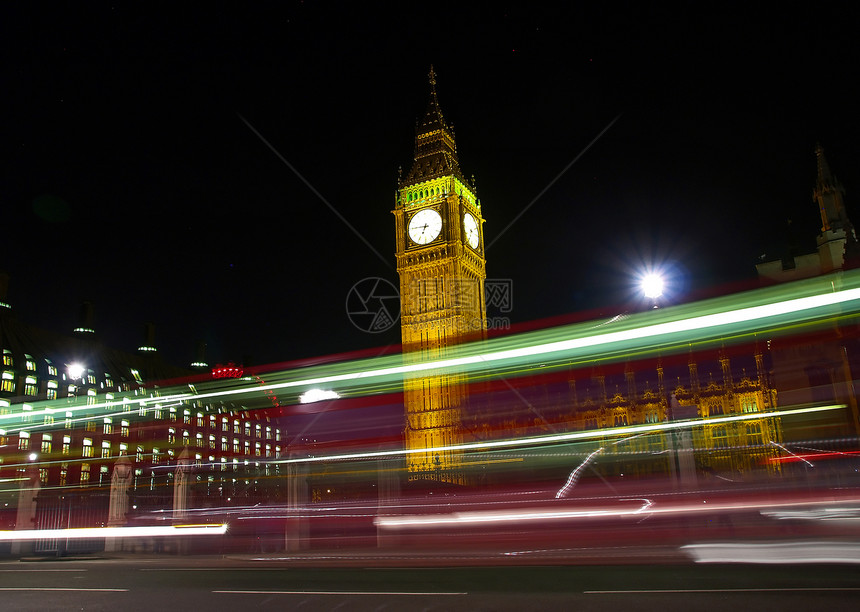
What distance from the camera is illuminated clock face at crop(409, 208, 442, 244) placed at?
67.2m

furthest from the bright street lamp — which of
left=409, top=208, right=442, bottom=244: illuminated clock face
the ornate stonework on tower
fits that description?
left=409, top=208, right=442, bottom=244: illuminated clock face

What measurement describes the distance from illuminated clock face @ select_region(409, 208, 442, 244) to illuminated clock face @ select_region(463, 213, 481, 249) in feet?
10.0

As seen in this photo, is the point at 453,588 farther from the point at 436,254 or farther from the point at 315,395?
the point at 436,254

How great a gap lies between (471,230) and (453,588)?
6317 cm

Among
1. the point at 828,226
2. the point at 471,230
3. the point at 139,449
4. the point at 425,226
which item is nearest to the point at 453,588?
the point at 139,449

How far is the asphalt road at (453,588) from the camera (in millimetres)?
7273

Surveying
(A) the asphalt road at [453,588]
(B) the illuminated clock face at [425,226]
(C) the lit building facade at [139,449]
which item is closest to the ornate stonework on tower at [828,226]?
(C) the lit building facade at [139,449]

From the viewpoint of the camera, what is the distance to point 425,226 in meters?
67.8

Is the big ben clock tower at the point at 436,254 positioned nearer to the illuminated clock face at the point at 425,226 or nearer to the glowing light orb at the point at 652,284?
Result: the illuminated clock face at the point at 425,226

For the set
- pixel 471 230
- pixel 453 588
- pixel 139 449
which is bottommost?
pixel 453 588

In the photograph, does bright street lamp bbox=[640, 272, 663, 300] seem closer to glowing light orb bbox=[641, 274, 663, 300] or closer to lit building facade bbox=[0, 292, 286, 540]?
Answer: glowing light orb bbox=[641, 274, 663, 300]

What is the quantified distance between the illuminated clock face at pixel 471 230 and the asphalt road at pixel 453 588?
58.6 meters

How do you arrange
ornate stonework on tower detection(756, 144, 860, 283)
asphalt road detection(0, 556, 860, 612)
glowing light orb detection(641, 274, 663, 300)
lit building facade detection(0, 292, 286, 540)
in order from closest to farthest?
asphalt road detection(0, 556, 860, 612) < glowing light orb detection(641, 274, 663, 300) < lit building facade detection(0, 292, 286, 540) < ornate stonework on tower detection(756, 144, 860, 283)

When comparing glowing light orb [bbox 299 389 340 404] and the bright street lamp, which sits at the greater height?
the bright street lamp
